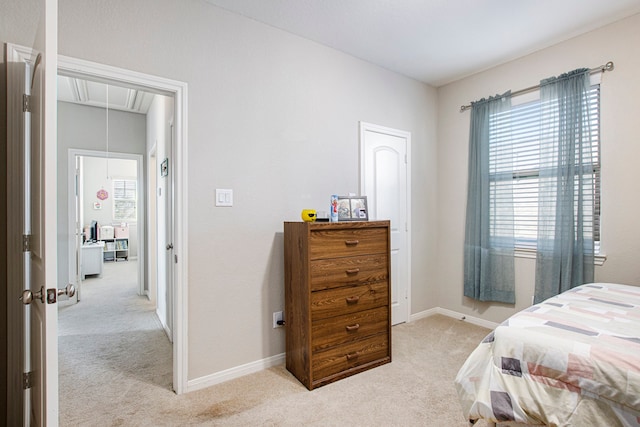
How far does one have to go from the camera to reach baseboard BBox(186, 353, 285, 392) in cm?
212

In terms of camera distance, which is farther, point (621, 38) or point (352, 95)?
point (352, 95)

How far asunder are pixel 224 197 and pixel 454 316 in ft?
9.36

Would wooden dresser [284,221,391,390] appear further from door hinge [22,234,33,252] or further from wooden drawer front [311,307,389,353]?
door hinge [22,234,33,252]

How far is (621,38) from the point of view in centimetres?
240

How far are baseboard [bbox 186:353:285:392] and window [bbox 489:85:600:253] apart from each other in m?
2.41

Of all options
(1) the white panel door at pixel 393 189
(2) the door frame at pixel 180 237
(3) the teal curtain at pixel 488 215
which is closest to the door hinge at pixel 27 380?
(2) the door frame at pixel 180 237

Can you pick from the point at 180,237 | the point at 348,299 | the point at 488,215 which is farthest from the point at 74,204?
the point at 488,215

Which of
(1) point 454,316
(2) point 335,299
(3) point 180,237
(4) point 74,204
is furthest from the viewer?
(4) point 74,204

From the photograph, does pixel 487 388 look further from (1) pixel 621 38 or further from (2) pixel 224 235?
(1) pixel 621 38

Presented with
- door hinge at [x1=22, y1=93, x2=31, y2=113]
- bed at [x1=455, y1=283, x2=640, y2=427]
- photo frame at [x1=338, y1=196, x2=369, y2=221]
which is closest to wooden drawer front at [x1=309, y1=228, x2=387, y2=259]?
photo frame at [x1=338, y1=196, x2=369, y2=221]

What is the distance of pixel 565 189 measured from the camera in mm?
2619

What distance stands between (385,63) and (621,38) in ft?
5.94

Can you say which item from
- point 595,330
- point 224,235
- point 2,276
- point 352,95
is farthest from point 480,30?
point 2,276

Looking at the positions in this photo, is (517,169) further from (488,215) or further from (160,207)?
(160,207)
